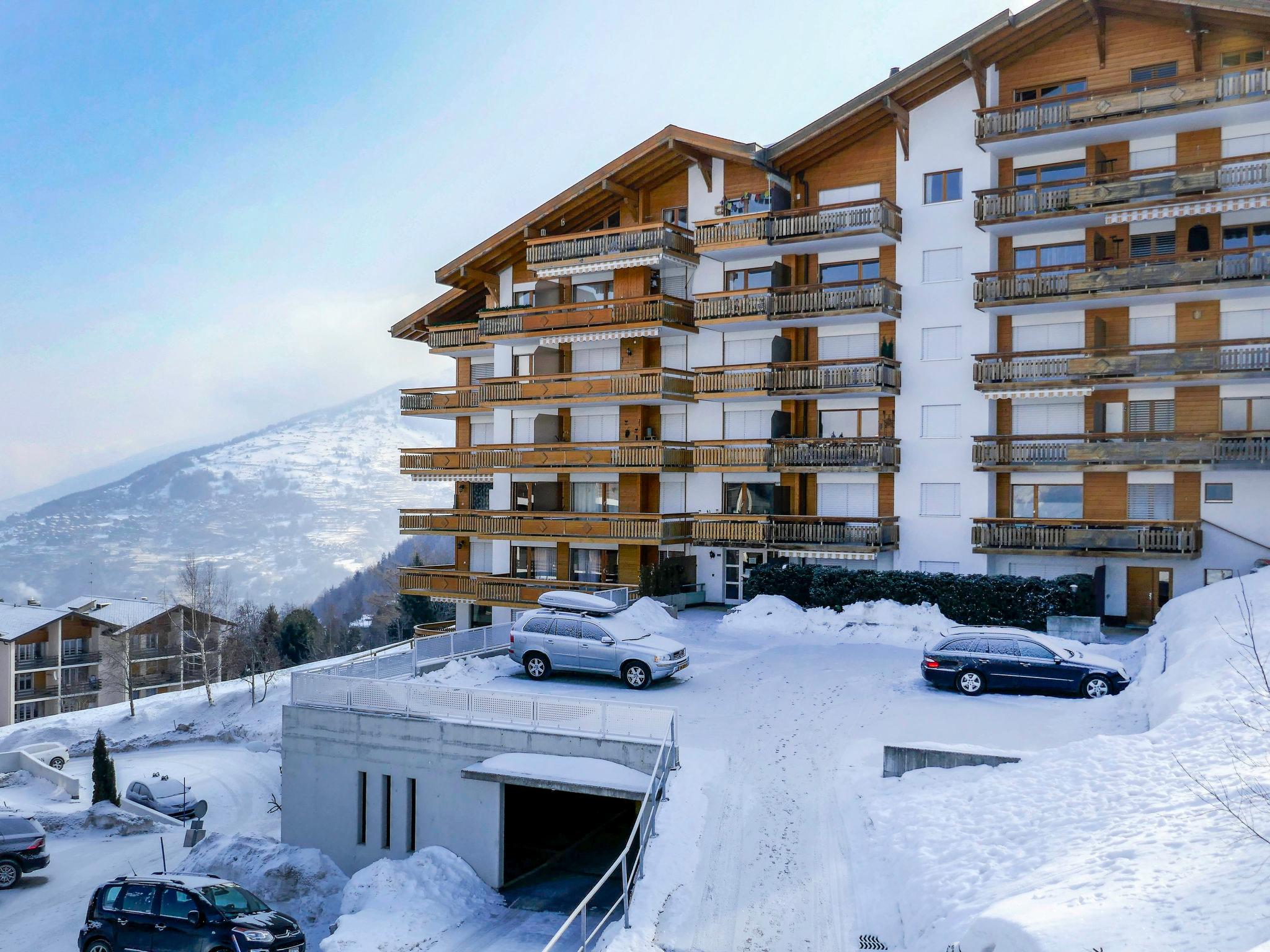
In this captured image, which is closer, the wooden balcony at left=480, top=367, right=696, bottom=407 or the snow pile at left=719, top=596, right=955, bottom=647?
the snow pile at left=719, top=596, right=955, bottom=647

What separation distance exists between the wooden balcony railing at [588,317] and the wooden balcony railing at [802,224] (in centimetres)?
293

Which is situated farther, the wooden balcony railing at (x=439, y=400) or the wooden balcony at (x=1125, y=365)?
the wooden balcony railing at (x=439, y=400)

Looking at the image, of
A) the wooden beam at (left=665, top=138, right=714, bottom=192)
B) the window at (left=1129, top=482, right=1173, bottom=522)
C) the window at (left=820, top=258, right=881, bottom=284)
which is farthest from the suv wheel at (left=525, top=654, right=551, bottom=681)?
the wooden beam at (left=665, top=138, right=714, bottom=192)

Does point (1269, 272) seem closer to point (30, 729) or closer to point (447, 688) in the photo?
point (447, 688)

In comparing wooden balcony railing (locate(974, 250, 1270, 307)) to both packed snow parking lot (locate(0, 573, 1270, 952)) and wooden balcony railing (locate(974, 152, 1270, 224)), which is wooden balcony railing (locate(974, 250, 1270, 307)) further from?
packed snow parking lot (locate(0, 573, 1270, 952))

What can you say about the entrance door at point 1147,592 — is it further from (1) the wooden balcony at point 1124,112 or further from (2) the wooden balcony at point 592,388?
(2) the wooden balcony at point 592,388

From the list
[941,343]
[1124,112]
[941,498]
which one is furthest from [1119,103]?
[941,498]

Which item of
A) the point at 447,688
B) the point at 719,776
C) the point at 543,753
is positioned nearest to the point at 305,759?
the point at 447,688

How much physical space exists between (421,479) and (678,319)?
16.6m

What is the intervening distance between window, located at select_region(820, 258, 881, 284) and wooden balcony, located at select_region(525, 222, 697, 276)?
565 cm

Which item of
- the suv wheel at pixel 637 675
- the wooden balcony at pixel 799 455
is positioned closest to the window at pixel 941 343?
the wooden balcony at pixel 799 455

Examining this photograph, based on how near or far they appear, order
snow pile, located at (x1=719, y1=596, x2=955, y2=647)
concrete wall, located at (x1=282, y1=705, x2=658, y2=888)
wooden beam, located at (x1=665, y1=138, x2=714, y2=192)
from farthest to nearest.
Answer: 1. wooden beam, located at (x1=665, y1=138, x2=714, y2=192)
2. snow pile, located at (x1=719, y1=596, x2=955, y2=647)
3. concrete wall, located at (x1=282, y1=705, x2=658, y2=888)

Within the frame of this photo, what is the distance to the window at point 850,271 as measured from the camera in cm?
3691

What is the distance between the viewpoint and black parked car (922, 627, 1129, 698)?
22047 millimetres
